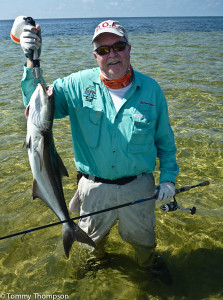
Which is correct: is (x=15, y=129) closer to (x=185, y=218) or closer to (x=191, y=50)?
(x=185, y=218)

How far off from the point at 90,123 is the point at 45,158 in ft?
2.02

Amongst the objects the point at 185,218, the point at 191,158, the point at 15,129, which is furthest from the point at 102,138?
the point at 15,129

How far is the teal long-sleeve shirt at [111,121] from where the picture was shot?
10.9 feet

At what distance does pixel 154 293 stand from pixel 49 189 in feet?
6.27

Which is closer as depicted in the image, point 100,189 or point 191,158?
point 100,189

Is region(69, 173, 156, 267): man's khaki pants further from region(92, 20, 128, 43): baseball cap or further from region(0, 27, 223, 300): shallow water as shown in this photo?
region(92, 20, 128, 43): baseball cap

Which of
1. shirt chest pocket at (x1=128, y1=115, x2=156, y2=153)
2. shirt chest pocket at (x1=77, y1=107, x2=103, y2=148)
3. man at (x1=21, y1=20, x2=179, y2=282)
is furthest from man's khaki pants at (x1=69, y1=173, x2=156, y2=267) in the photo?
shirt chest pocket at (x1=77, y1=107, x2=103, y2=148)

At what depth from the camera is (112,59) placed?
3232 mm

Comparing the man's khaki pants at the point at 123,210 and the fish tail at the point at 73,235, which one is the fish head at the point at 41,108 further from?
the fish tail at the point at 73,235

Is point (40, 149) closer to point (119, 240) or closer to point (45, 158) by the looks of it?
point (45, 158)

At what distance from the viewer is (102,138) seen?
3.35 meters

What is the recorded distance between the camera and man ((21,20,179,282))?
330cm

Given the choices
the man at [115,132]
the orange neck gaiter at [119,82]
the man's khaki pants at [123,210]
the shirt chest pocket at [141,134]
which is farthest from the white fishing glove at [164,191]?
the orange neck gaiter at [119,82]

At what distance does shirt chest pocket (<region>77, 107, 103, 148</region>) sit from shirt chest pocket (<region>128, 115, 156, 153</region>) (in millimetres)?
372
